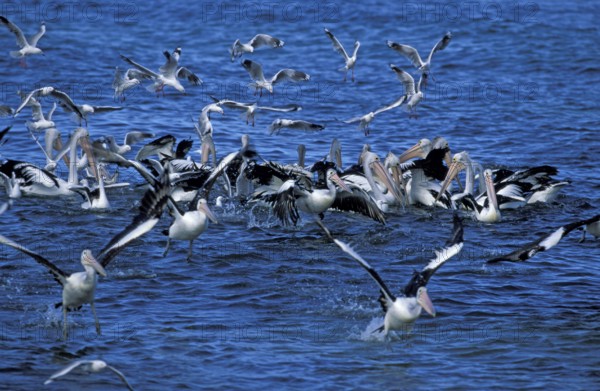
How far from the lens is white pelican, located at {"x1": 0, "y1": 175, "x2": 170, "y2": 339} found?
394 inches

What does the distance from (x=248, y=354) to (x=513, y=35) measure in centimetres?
2210

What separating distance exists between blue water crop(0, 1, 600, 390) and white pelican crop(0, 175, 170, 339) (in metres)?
0.40

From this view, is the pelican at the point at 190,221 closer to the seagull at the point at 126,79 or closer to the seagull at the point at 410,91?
the seagull at the point at 126,79

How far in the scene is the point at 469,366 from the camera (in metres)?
9.88

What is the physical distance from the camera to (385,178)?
15.8 meters

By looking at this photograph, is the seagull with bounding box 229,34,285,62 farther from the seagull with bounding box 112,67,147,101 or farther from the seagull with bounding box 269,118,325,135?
the seagull with bounding box 269,118,325,135

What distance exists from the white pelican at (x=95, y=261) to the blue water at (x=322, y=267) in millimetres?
403

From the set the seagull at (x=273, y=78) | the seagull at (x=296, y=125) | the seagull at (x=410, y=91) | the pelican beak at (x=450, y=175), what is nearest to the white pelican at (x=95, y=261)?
the pelican beak at (x=450, y=175)

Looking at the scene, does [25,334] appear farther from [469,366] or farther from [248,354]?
[469,366]

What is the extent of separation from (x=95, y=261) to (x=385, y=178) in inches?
260

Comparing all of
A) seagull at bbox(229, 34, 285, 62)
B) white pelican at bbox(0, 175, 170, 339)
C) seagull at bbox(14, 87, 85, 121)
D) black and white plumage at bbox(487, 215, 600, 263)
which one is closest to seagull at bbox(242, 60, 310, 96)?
seagull at bbox(229, 34, 285, 62)

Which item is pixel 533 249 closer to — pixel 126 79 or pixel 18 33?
pixel 126 79

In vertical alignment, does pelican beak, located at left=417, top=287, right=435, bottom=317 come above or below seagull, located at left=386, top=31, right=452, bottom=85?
below

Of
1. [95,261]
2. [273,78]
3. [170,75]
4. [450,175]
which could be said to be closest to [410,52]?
[273,78]
